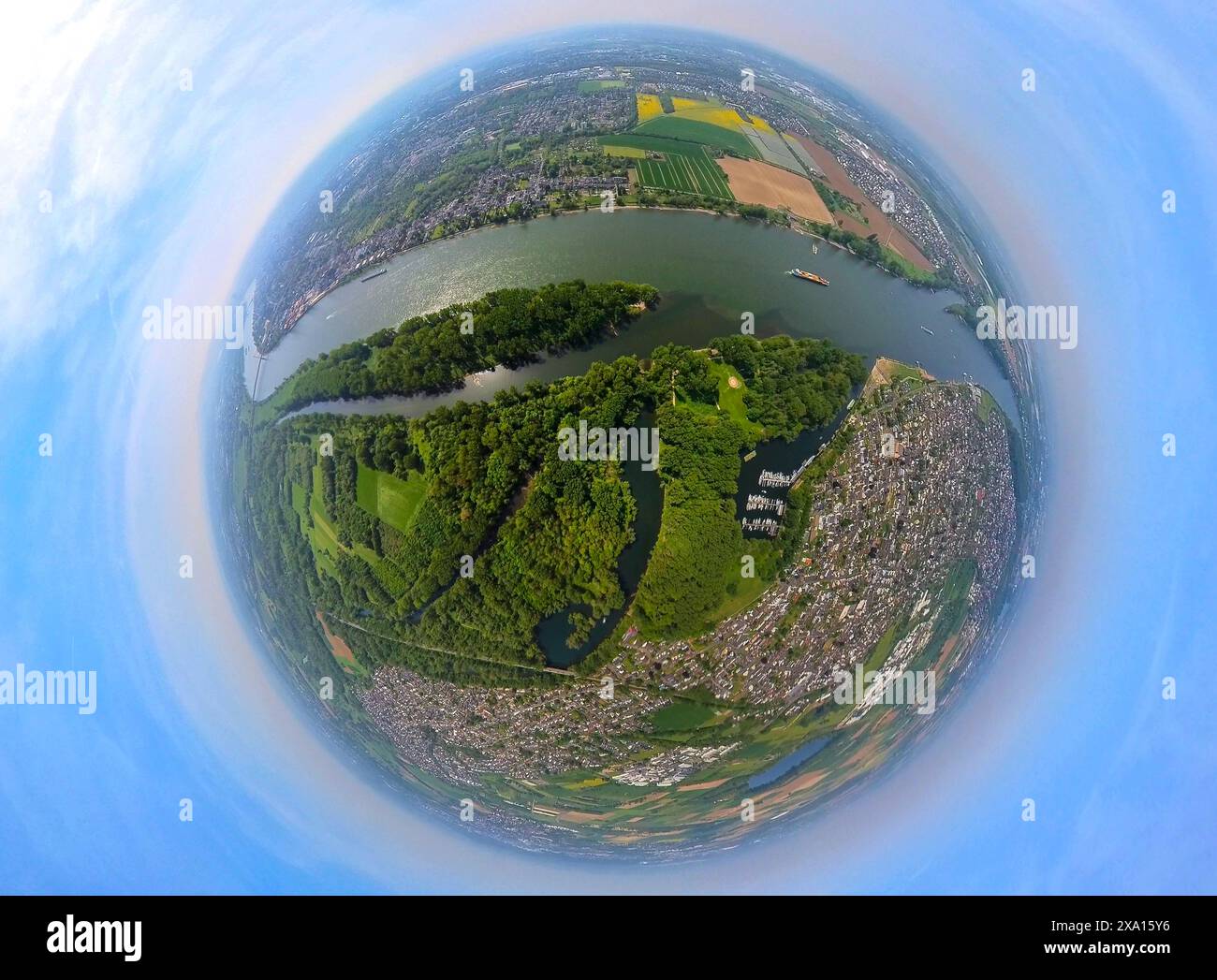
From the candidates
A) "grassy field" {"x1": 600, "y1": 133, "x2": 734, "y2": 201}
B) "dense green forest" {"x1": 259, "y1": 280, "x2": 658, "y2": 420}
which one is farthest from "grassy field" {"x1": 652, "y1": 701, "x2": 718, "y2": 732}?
"grassy field" {"x1": 600, "y1": 133, "x2": 734, "y2": 201}

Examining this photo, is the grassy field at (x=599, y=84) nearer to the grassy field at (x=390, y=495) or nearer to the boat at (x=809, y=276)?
the boat at (x=809, y=276)

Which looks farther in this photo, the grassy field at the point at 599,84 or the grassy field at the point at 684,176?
the grassy field at the point at 599,84

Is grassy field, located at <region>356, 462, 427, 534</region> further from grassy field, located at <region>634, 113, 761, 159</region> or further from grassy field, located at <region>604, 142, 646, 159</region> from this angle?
grassy field, located at <region>634, 113, 761, 159</region>

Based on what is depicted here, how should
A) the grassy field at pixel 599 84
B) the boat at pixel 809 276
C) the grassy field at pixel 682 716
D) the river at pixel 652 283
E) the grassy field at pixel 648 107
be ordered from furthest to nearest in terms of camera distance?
the grassy field at pixel 599 84 < the grassy field at pixel 648 107 < the boat at pixel 809 276 < the grassy field at pixel 682 716 < the river at pixel 652 283

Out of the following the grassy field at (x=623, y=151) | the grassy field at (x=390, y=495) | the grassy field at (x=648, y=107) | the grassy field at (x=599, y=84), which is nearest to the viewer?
the grassy field at (x=390, y=495)

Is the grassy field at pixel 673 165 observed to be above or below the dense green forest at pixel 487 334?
above

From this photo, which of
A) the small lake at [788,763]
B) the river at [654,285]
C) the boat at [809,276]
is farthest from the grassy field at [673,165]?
the small lake at [788,763]
